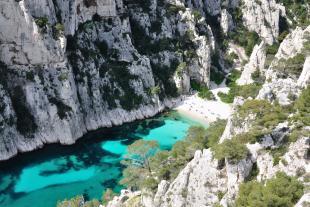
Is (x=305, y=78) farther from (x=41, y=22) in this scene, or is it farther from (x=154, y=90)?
(x=41, y=22)

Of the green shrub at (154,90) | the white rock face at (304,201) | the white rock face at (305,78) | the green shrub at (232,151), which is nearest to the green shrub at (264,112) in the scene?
the green shrub at (232,151)

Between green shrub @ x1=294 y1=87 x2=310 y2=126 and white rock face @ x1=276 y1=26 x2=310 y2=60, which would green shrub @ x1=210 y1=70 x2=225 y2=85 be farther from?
green shrub @ x1=294 y1=87 x2=310 y2=126

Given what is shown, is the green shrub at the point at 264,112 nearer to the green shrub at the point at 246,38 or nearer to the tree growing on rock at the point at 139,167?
the tree growing on rock at the point at 139,167

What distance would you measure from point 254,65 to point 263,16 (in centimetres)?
1918

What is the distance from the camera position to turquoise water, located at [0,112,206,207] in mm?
47625

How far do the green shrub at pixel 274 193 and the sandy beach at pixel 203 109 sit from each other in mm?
37231

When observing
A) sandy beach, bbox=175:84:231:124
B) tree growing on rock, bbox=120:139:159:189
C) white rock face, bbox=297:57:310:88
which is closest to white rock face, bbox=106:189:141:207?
tree growing on rock, bbox=120:139:159:189

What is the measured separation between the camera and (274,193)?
27.2 m

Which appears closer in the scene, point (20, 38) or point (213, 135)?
point (213, 135)

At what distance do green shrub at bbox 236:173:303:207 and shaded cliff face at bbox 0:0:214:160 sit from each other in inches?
1305

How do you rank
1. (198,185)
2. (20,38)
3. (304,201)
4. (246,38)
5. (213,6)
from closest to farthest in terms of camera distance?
(304,201) < (198,185) < (20,38) < (246,38) < (213,6)

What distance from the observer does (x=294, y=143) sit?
30109 mm

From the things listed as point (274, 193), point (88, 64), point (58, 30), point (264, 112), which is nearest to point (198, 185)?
point (274, 193)

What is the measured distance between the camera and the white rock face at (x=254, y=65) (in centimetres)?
7662
